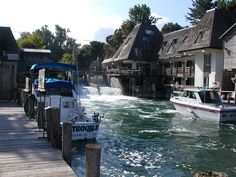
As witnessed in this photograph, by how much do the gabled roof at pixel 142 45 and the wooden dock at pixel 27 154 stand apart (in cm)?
4403

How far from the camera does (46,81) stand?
18.8m

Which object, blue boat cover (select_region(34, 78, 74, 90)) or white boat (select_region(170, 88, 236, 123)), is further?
white boat (select_region(170, 88, 236, 123))

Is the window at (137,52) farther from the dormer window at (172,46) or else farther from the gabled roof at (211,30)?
the gabled roof at (211,30)

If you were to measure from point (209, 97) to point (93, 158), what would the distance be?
22811mm

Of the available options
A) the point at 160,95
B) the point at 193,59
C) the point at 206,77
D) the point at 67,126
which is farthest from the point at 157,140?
the point at 160,95

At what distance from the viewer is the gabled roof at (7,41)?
4284cm

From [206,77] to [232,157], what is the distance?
28422mm

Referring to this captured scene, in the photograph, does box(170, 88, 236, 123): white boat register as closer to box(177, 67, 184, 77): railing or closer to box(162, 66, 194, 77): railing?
box(162, 66, 194, 77): railing

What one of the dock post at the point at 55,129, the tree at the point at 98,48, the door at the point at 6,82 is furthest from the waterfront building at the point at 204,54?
the tree at the point at 98,48

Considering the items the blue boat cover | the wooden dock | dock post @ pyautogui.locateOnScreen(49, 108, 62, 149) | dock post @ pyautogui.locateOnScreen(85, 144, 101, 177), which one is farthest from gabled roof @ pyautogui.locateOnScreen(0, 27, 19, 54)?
dock post @ pyautogui.locateOnScreen(85, 144, 101, 177)

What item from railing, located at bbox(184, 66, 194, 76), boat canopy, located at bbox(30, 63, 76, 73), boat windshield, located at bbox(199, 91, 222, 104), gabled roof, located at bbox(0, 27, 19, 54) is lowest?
boat windshield, located at bbox(199, 91, 222, 104)

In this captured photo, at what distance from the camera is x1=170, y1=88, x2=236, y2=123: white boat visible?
86.7ft

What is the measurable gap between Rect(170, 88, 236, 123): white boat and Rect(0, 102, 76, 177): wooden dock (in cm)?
1527

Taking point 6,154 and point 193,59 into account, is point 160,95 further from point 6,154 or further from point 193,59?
point 6,154
